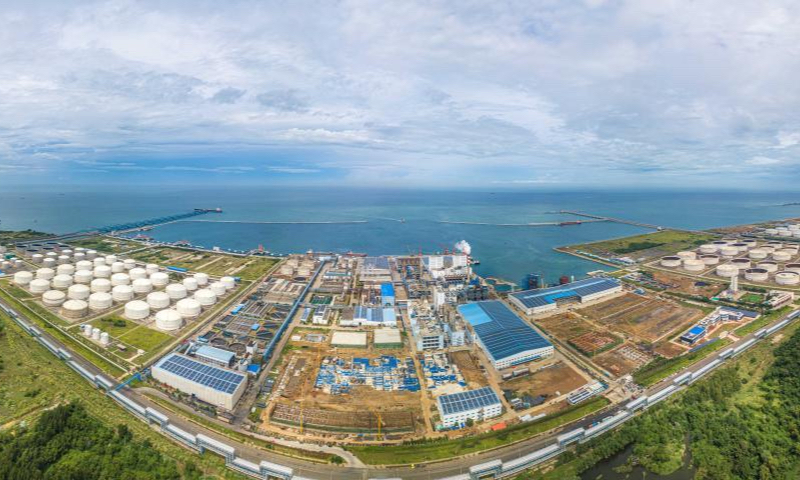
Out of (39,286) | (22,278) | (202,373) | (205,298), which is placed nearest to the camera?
(202,373)

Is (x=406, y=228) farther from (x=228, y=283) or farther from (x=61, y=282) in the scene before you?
(x=61, y=282)

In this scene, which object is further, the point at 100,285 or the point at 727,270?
the point at 727,270

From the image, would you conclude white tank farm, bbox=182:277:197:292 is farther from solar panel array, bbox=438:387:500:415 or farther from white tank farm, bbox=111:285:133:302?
solar panel array, bbox=438:387:500:415

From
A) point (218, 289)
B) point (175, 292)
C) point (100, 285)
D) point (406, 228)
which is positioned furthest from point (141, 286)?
point (406, 228)

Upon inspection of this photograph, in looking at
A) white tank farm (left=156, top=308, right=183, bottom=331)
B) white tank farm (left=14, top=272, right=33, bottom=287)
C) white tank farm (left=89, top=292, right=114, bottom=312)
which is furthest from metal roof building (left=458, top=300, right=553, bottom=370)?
white tank farm (left=14, top=272, right=33, bottom=287)

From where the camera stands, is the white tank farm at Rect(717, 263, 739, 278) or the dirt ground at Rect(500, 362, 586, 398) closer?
the dirt ground at Rect(500, 362, 586, 398)

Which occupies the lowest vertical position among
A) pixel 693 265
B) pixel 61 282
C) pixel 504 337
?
pixel 504 337

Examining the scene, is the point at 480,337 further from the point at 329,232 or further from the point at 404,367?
the point at 329,232
